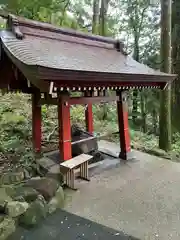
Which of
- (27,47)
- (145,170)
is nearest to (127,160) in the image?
(145,170)

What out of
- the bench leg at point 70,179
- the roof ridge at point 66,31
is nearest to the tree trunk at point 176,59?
the roof ridge at point 66,31

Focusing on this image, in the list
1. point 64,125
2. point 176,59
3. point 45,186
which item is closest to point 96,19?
point 176,59

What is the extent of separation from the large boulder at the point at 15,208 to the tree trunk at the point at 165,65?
193 inches

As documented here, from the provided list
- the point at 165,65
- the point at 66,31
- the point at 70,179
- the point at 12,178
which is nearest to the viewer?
the point at 12,178

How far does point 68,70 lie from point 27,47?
4.10 feet

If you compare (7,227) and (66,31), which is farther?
(66,31)

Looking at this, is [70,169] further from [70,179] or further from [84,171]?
[84,171]

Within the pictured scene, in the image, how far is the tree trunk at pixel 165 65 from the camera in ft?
22.2

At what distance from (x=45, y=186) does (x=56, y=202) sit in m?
0.33

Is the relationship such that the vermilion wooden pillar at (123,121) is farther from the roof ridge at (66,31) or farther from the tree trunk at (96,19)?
the tree trunk at (96,19)

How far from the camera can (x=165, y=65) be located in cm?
698

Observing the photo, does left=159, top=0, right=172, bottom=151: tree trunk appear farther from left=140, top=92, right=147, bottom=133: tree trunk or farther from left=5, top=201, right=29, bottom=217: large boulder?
left=140, top=92, right=147, bottom=133: tree trunk

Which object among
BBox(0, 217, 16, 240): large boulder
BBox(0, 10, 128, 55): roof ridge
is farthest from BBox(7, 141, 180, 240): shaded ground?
BBox(0, 10, 128, 55): roof ridge

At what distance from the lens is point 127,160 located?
21.2ft
